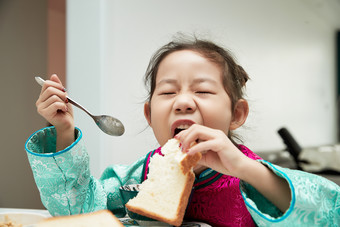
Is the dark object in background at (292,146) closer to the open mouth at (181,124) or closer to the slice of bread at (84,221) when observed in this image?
the open mouth at (181,124)

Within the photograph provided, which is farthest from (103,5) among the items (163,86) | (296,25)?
(296,25)

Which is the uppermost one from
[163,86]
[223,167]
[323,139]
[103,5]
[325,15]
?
[325,15]

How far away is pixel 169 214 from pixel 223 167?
0.50 ft

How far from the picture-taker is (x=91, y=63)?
5.11 feet

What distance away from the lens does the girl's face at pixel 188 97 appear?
0.78 metres

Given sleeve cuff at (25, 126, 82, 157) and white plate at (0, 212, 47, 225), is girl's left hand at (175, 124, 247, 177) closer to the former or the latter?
sleeve cuff at (25, 126, 82, 157)

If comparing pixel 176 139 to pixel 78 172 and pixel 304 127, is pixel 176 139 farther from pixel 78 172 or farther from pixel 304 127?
pixel 304 127

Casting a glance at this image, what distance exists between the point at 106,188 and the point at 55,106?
29 cm

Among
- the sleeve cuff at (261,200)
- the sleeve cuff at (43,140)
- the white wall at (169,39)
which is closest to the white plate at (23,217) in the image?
the sleeve cuff at (43,140)

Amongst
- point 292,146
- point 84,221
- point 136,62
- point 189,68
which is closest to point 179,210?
point 84,221

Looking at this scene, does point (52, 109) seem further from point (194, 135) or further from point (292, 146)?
point (292, 146)

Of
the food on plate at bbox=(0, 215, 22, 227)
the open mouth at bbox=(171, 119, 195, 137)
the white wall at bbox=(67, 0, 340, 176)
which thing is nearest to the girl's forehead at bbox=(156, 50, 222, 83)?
the open mouth at bbox=(171, 119, 195, 137)

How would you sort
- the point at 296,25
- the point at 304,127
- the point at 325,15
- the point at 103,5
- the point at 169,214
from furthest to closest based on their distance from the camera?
the point at 325,15 → the point at 304,127 → the point at 296,25 → the point at 103,5 → the point at 169,214

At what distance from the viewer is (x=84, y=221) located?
1.90 ft
